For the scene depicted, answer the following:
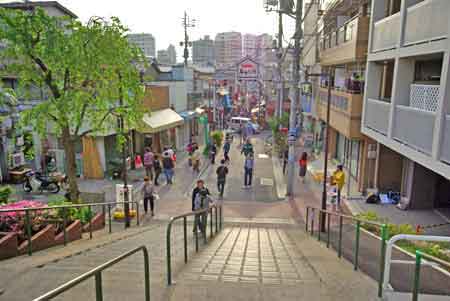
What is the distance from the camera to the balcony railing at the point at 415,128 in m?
8.49

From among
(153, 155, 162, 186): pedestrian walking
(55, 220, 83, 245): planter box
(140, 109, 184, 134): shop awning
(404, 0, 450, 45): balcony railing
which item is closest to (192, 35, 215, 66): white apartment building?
(140, 109, 184, 134): shop awning

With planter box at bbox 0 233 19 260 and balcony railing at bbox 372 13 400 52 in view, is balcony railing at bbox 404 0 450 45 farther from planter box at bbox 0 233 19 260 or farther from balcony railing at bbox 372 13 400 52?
planter box at bbox 0 233 19 260

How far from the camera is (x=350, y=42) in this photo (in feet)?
52.3

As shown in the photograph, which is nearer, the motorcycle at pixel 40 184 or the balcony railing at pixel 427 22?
the balcony railing at pixel 427 22

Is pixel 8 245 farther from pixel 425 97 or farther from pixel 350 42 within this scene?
pixel 350 42

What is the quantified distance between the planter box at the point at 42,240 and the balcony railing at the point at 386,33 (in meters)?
10.6

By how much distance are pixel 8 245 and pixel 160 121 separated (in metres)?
15.4

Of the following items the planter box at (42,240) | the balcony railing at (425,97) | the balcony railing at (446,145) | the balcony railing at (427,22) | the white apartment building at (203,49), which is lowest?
the planter box at (42,240)

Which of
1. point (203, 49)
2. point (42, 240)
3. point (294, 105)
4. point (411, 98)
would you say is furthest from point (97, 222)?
point (203, 49)

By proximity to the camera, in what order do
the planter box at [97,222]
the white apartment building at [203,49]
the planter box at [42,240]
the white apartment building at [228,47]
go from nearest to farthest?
the planter box at [42,240], the planter box at [97,222], the white apartment building at [203,49], the white apartment building at [228,47]

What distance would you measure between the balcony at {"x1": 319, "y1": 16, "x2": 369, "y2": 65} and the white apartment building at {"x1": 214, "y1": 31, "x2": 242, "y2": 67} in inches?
4002

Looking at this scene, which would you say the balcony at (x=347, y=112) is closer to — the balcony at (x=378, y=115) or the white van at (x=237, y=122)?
the balcony at (x=378, y=115)

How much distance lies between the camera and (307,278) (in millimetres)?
5918

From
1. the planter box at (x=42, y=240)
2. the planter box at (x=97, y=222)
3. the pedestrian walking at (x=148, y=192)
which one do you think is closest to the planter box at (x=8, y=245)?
the planter box at (x=42, y=240)
